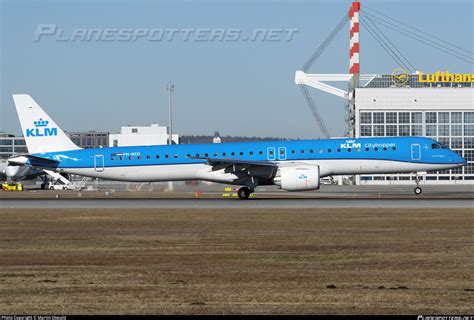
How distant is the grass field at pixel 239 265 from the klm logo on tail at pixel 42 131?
23.0 metres

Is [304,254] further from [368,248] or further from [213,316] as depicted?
[213,316]

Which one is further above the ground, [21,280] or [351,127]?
[351,127]

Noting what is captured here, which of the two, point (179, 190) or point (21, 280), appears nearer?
point (21, 280)

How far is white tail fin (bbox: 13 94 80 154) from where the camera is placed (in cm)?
5612

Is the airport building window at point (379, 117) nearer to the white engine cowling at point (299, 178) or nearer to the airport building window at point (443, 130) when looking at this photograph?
the airport building window at point (443, 130)

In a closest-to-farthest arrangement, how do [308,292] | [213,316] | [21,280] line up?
[213,316], [308,292], [21,280]

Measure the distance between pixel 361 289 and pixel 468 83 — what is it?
109 metres

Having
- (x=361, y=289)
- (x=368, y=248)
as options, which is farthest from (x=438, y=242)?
(x=361, y=289)

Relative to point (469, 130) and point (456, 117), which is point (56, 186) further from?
point (469, 130)

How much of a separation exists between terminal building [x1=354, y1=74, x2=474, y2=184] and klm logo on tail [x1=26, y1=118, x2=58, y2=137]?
62.8 m

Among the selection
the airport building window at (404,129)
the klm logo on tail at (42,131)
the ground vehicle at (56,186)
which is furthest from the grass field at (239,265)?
the airport building window at (404,129)

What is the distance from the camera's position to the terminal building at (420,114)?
111m

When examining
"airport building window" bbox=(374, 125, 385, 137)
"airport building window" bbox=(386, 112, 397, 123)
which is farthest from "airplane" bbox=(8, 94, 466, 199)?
"airport building window" bbox=(386, 112, 397, 123)

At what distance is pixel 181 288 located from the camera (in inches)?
637
